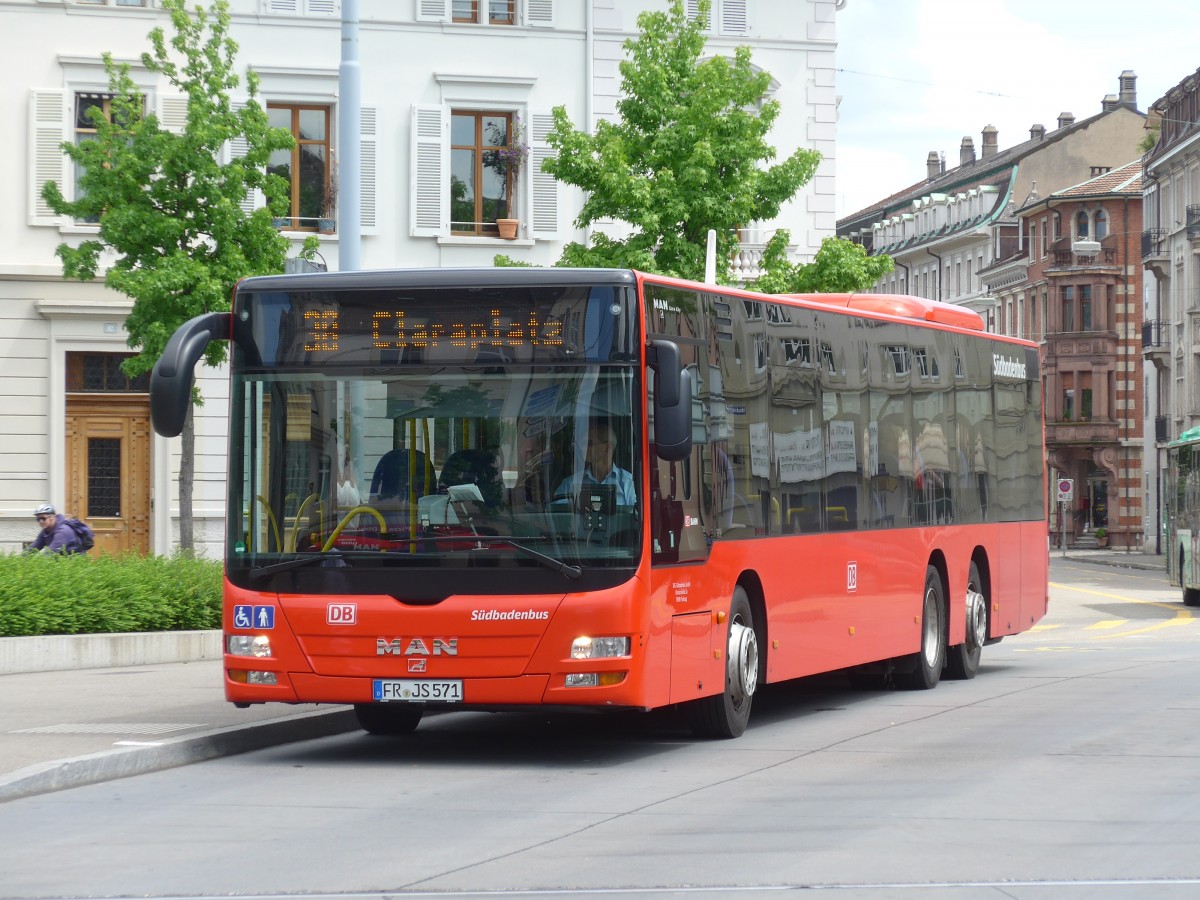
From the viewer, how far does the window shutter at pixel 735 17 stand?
36250 millimetres

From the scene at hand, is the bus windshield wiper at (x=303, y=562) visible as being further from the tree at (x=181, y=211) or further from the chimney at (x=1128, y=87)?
the chimney at (x=1128, y=87)

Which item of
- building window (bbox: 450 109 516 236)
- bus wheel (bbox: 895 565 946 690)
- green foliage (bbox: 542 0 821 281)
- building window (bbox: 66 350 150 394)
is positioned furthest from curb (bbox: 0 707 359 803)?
building window (bbox: 450 109 516 236)

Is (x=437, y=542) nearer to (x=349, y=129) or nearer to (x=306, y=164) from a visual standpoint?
(x=349, y=129)

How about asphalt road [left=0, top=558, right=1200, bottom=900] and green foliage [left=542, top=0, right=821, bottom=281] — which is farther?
green foliage [left=542, top=0, right=821, bottom=281]

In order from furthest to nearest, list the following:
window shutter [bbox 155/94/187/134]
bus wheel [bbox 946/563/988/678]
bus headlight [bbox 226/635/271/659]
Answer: window shutter [bbox 155/94/187/134] → bus wheel [bbox 946/563/988/678] → bus headlight [bbox 226/635/271/659]

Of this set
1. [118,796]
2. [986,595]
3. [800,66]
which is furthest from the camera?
[800,66]

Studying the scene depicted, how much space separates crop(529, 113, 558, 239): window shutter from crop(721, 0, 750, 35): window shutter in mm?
3697

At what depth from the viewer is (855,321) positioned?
16.5 m

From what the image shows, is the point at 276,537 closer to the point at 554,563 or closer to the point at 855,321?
the point at 554,563

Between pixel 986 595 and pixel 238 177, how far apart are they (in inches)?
452

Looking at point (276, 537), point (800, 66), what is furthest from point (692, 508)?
point (800, 66)

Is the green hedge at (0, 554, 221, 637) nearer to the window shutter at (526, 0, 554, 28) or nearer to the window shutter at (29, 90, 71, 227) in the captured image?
the window shutter at (29, 90, 71, 227)

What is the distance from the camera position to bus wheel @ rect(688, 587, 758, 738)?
44.8 ft

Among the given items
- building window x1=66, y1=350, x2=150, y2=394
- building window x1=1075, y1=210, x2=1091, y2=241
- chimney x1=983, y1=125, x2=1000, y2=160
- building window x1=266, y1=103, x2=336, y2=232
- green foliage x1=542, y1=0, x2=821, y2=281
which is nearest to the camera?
green foliage x1=542, y1=0, x2=821, y2=281
